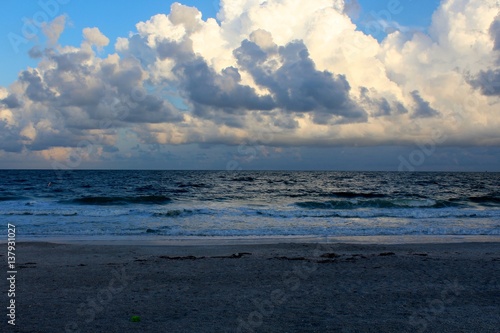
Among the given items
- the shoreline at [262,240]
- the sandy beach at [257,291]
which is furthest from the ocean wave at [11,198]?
the sandy beach at [257,291]

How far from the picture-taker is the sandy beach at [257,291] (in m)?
7.20

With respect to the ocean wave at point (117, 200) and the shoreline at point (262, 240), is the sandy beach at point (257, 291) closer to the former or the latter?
the shoreline at point (262, 240)

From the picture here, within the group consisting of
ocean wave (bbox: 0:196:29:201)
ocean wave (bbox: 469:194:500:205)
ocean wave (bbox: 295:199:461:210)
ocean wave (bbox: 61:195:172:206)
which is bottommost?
ocean wave (bbox: 0:196:29:201)

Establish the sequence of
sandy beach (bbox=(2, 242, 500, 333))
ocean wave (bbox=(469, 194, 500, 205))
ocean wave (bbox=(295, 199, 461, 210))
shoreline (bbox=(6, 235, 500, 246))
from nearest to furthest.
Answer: sandy beach (bbox=(2, 242, 500, 333))
shoreline (bbox=(6, 235, 500, 246))
ocean wave (bbox=(295, 199, 461, 210))
ocean wave (bbox=(469, 194, 500, 205))

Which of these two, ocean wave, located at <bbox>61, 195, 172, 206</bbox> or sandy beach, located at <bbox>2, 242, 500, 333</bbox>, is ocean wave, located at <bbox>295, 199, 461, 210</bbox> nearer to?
ocean wave, located at <bbox>61, 195, 172, 206</bbox>

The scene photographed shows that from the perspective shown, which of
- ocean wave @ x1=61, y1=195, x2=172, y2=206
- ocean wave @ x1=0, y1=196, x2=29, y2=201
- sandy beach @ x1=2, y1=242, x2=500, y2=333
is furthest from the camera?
ocean wave @ x1=0, y1=196, x2=29, y2=201

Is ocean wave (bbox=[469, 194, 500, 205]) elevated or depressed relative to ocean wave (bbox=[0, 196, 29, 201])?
elevated

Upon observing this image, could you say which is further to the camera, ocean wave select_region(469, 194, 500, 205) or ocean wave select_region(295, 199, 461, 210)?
ocean wave select_region(469, 194, 500, 205)

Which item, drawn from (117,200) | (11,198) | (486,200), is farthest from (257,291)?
(486,200)

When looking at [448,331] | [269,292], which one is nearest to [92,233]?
[269,292]

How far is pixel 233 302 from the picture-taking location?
8.41 meters

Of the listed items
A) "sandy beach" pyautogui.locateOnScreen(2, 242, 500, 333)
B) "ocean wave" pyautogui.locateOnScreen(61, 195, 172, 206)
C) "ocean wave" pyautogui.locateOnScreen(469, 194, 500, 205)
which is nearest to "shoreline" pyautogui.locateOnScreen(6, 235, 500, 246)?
"sandy beach" pyautogui.locateOnScreen(2, 242, 500, 333)

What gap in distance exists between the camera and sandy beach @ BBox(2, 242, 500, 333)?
7195mm

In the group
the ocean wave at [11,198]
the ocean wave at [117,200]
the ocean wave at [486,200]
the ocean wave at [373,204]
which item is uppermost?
the ocean wave at [486,200]
